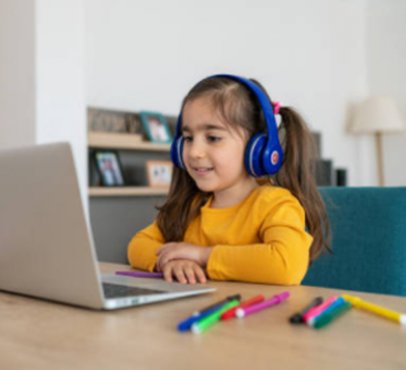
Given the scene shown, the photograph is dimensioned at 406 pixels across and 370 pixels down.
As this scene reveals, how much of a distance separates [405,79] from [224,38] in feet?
→ 6.15

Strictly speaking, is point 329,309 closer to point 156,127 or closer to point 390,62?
point 156,127

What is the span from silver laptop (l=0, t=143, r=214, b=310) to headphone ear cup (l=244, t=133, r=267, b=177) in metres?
0.41

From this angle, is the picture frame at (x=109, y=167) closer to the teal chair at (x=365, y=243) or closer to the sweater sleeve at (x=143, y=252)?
the sweater sleeve at (x=143, y=252)

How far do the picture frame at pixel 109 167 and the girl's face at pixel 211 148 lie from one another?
66.7 inches

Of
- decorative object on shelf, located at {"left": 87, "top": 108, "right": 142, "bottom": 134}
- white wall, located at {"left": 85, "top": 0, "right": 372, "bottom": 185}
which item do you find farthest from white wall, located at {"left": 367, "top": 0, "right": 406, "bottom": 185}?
decorative object on shelf, located at {"left": 87, "top": 108, "right": 142, "bottom": 134}

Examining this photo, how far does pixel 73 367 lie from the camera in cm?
47

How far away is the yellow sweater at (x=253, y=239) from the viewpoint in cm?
97

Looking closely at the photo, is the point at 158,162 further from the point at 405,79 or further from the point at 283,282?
the point at 405,79

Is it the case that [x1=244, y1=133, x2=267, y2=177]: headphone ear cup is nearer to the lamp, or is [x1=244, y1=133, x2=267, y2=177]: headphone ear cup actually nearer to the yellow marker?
the yellow marker

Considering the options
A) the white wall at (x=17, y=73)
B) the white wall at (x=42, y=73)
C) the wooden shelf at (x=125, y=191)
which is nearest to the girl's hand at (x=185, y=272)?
the white wall at (x=42, y=73)

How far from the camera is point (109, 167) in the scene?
2.91 meters

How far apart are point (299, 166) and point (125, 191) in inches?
69.8

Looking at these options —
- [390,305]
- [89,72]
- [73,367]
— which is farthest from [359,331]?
[89,72]

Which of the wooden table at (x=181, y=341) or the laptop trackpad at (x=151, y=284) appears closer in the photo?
the wooden table at (x=181, y=341)
